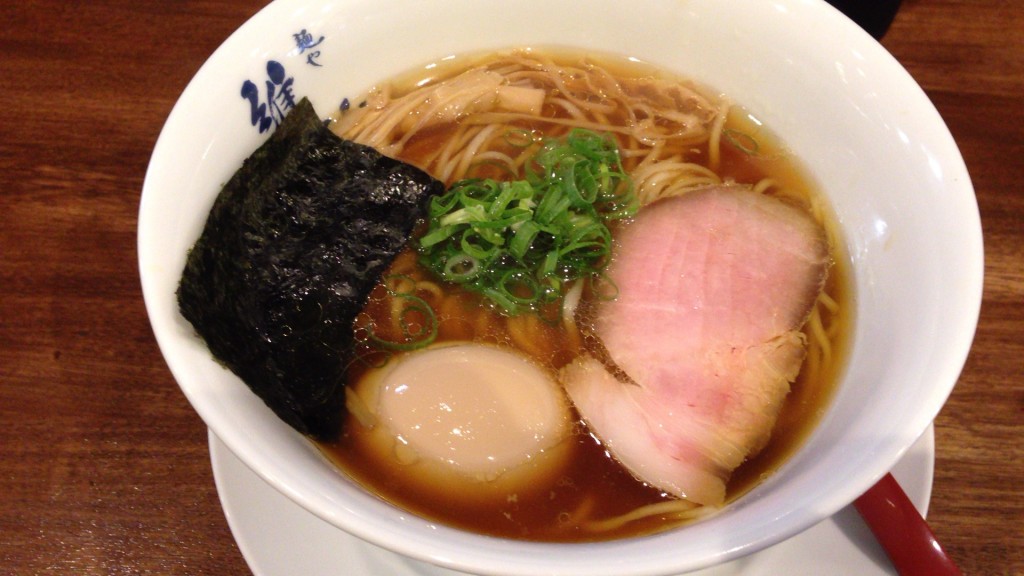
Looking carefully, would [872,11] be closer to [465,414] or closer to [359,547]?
[465,414]

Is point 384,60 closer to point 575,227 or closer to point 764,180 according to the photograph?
point 575,227

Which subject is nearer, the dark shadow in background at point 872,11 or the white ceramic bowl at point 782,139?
the white ceramic bowl at point 782,139

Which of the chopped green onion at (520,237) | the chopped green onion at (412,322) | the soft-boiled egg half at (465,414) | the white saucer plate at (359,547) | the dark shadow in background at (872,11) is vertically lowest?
the white saucer plate at (359,547)

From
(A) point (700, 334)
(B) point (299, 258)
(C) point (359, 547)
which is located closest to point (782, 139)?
(A) point (700, 334)

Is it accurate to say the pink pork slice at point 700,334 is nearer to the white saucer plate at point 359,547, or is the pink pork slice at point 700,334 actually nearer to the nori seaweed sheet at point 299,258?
the white saucer plate at point 359,547

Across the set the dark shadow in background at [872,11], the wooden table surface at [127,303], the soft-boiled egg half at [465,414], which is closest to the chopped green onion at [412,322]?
the soft-boiled egg half at [465,414]

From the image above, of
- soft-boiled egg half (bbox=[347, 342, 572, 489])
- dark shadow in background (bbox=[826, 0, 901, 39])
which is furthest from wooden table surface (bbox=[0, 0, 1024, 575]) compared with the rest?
soft-boiled egg half (bbox=[347, 342, 572, 489])

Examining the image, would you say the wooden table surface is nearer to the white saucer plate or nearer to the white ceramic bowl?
the white saucer plate
